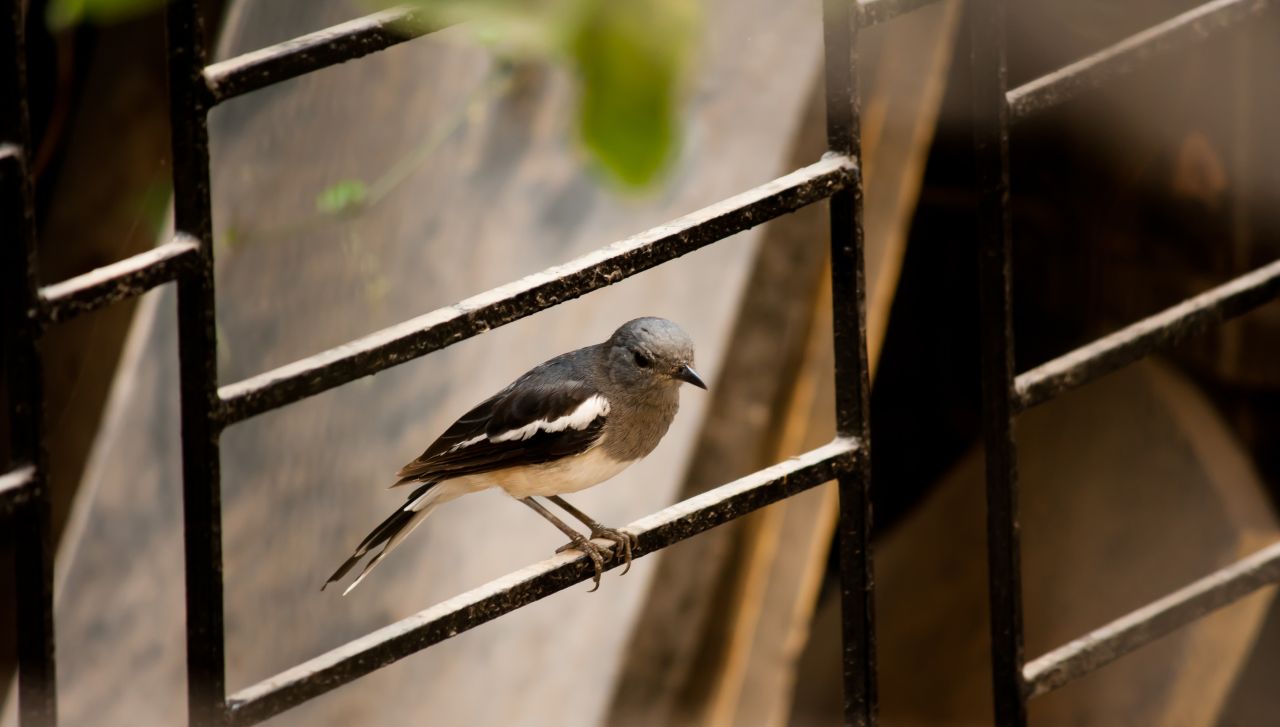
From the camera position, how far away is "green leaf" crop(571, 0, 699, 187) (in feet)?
2.87

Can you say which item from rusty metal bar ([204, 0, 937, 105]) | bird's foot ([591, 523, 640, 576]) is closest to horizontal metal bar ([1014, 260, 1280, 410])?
bird's foot ([591, 523, 640, 576])

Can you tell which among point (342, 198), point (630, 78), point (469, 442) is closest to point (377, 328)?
point (342, 198)

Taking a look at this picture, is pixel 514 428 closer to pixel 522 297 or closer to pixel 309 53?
pixel 522 297

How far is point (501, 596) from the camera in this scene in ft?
5.22

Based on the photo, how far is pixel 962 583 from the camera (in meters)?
4.35

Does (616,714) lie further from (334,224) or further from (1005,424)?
(1005,424)

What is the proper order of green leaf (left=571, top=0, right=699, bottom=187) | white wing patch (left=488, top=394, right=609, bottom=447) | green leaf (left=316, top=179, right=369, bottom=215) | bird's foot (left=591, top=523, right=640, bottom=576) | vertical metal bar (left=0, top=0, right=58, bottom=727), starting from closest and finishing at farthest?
green leaf (left=571, top=0, right=699, bottom=187) < vertical metal bar (left=0, top=0, right=58, bottom=727) < bird's foot (left=591, top=523, right=640, bottom=576) < white wing patch (left=488, top=394, right=609, bottom=447) < green leaf (left=316, top=179, right=369, bottom=215)

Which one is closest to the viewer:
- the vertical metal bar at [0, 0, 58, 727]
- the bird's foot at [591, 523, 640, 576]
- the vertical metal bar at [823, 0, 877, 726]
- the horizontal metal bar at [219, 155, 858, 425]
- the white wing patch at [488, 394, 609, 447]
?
the vertical metal bar at [0, 0, 58, 727]

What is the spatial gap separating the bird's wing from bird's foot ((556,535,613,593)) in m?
0.14

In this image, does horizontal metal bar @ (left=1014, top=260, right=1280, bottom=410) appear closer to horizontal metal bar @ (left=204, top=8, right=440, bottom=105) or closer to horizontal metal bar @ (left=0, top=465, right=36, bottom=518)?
horizontal metal bar @ (left=204, top=8, right=440, bottom=105)

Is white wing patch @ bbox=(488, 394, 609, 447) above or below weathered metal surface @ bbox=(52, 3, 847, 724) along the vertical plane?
above

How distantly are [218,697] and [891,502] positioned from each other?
373 cm

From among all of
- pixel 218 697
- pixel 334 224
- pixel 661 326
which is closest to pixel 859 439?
pixel 661 326

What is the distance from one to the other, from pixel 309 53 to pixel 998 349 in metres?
0.90
